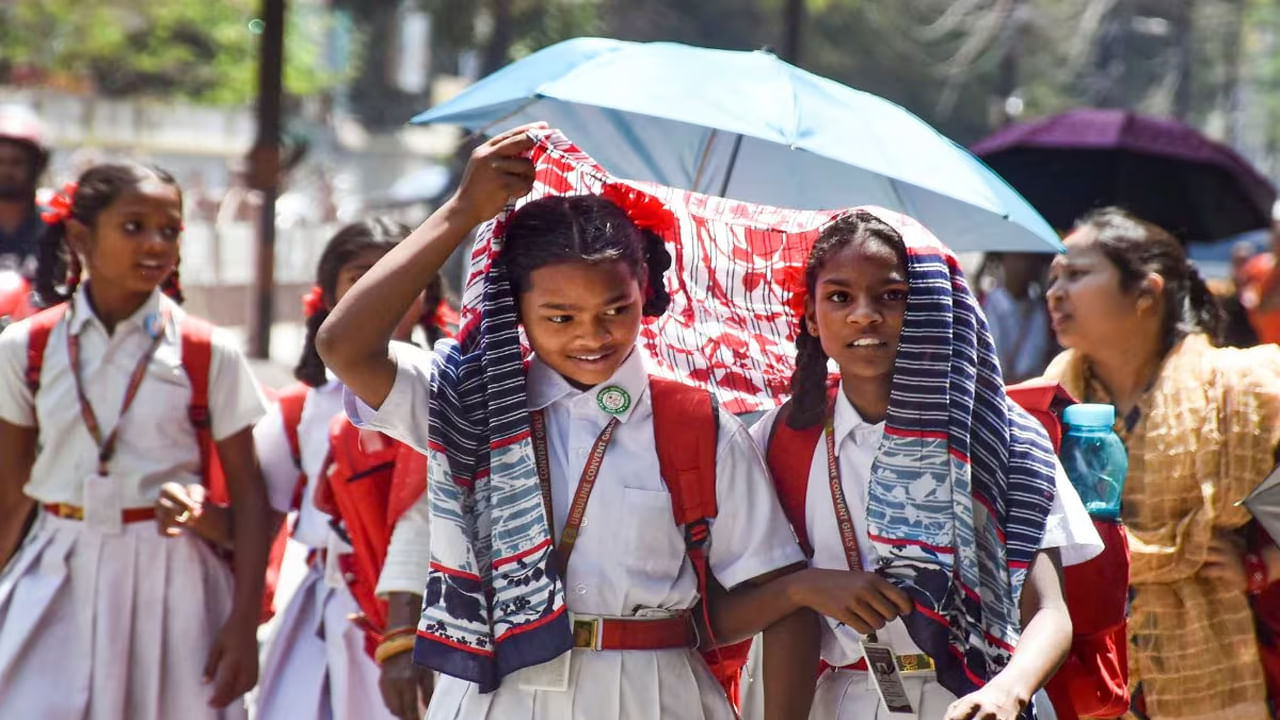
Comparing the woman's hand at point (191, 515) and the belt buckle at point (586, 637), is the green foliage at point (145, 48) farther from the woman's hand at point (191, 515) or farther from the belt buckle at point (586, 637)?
the belt buckle at point (586, 637)

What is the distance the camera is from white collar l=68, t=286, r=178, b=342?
13.4ft

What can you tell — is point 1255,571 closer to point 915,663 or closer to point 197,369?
point 915,663

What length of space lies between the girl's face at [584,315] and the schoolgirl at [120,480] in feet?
4.92

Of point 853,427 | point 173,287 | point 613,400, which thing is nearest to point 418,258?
point 613,400

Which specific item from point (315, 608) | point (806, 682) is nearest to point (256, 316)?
point (315, 608)

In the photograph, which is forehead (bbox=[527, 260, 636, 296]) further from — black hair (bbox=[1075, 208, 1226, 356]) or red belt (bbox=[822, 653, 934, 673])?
black hair (bbox=[1075, 208, 1226, 356])

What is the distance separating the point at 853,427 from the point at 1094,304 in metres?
1.38

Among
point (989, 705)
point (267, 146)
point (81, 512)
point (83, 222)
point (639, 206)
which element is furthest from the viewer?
point (267, 146)

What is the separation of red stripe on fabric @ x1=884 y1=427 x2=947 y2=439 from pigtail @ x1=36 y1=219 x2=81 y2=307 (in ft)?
8.10

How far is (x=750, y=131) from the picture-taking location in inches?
169

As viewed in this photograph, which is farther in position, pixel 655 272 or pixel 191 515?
pixel 191 515

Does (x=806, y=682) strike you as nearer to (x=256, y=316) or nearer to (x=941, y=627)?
(x=941, y=627)

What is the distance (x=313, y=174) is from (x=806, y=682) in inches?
1148

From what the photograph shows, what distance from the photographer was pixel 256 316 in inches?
438
